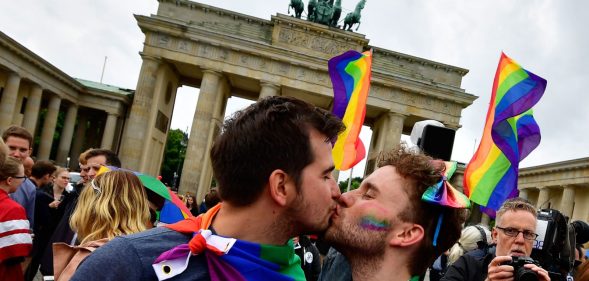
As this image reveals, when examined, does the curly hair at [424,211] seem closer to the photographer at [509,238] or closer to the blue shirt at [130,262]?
the photographer at [509,238]

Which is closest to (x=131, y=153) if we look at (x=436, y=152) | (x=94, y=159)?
(x=94, y=159)

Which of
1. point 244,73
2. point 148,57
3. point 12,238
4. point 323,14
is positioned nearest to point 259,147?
point 12,238

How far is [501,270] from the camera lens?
328 cm

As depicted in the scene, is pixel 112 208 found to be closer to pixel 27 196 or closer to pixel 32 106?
pixel 27 196

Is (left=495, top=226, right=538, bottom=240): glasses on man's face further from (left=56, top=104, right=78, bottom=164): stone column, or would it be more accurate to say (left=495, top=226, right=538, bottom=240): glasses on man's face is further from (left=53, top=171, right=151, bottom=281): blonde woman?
(left=56, top=104, right=78, bottom=164): stone column

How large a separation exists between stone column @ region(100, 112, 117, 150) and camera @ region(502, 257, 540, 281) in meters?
49.5

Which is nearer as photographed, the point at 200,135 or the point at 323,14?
the point at 200,135

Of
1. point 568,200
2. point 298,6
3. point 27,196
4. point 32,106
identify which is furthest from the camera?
point 298,6

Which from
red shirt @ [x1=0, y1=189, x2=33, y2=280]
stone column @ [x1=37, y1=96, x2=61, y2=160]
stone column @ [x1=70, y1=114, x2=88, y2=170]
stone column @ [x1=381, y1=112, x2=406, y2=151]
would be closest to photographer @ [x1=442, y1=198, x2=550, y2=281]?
red shirt @ [x1=0, y1=189, x2=33, y2=280]

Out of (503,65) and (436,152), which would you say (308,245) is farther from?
(503,65)

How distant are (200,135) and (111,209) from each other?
133ft

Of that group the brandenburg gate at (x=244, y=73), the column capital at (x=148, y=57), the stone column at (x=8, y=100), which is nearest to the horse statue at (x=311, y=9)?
the brandenburg gate at (x=244, y=73)

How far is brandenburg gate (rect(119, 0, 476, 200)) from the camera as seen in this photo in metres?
43.7

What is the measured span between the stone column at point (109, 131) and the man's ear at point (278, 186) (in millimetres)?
50092
